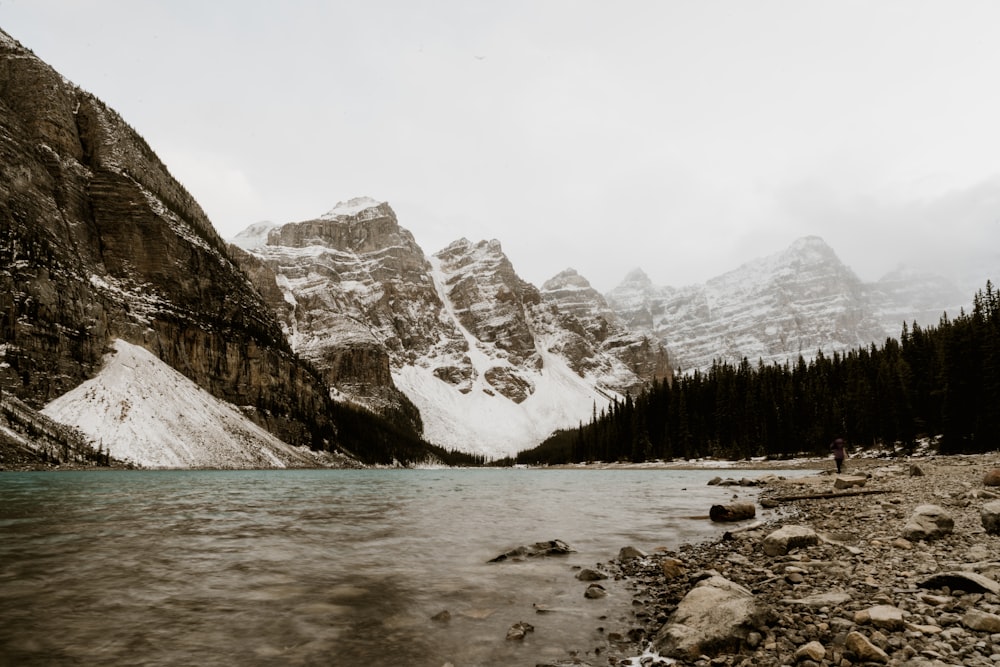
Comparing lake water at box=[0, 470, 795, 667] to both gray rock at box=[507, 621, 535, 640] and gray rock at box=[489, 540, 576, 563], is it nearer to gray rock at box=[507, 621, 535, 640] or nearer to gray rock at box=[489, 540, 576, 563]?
gray rock at box=[507, 621, 535, 640]

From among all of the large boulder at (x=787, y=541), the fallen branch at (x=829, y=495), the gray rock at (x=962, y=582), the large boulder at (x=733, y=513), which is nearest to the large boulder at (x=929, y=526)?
the large boulder at (x=787, y=541)

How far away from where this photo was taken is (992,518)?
12.1 m

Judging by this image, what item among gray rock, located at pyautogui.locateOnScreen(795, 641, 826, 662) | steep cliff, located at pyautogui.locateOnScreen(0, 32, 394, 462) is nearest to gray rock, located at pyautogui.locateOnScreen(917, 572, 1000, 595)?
gray rock, located at pyautogui.locateOnScreen(795, 641, 826, 662)

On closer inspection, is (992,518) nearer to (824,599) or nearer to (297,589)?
(824,599)

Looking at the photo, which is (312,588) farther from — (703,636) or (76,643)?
(703,636)

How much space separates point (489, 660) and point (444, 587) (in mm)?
4551

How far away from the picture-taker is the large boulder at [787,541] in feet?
42.7

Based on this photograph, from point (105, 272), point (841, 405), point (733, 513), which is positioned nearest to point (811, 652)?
point (733, 513)

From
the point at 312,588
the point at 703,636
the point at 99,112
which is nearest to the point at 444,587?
the point at 312,588

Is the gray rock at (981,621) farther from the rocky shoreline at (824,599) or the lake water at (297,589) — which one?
the lake water at (297,589)

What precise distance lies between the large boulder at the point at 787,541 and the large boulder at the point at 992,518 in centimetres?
344

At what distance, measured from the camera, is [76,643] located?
8.28m

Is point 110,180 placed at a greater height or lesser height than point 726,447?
greater

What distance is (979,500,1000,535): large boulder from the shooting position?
1200cm
